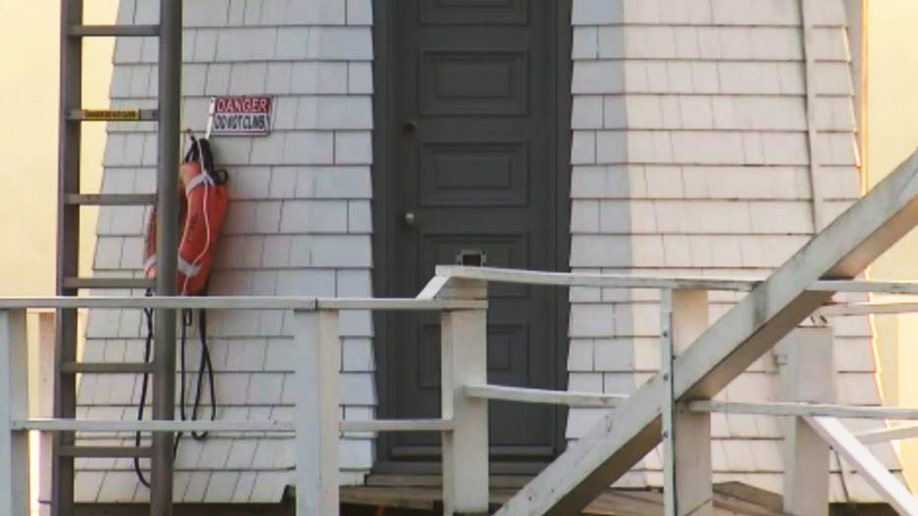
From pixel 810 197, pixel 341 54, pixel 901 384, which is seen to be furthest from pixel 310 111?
pixel 901 384

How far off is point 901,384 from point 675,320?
783cm

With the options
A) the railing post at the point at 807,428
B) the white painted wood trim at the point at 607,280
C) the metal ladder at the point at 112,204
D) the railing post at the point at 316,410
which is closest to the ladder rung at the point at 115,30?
the metal ladder at the point at 112,204

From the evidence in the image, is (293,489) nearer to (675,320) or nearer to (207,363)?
(207,363)

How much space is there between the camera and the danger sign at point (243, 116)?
11.0m

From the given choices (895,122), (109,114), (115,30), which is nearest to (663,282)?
(115,30)

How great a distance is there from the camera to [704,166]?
10875 mm

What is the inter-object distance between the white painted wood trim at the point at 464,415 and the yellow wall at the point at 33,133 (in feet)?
23.6

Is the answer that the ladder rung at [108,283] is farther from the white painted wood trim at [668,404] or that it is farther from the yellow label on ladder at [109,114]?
the white painted wood trim at [668,404]

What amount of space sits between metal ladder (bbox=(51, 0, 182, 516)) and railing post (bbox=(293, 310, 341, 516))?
6.12ft

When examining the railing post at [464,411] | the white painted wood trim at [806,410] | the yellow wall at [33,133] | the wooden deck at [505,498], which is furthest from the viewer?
the yellow wall at [33,133]

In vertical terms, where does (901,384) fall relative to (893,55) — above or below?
below

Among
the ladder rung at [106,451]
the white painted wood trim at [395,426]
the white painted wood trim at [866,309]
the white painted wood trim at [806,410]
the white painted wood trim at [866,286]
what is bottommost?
the ladder rung at [106,451]

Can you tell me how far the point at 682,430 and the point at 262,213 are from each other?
10.6ft

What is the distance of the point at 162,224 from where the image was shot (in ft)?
33.8
